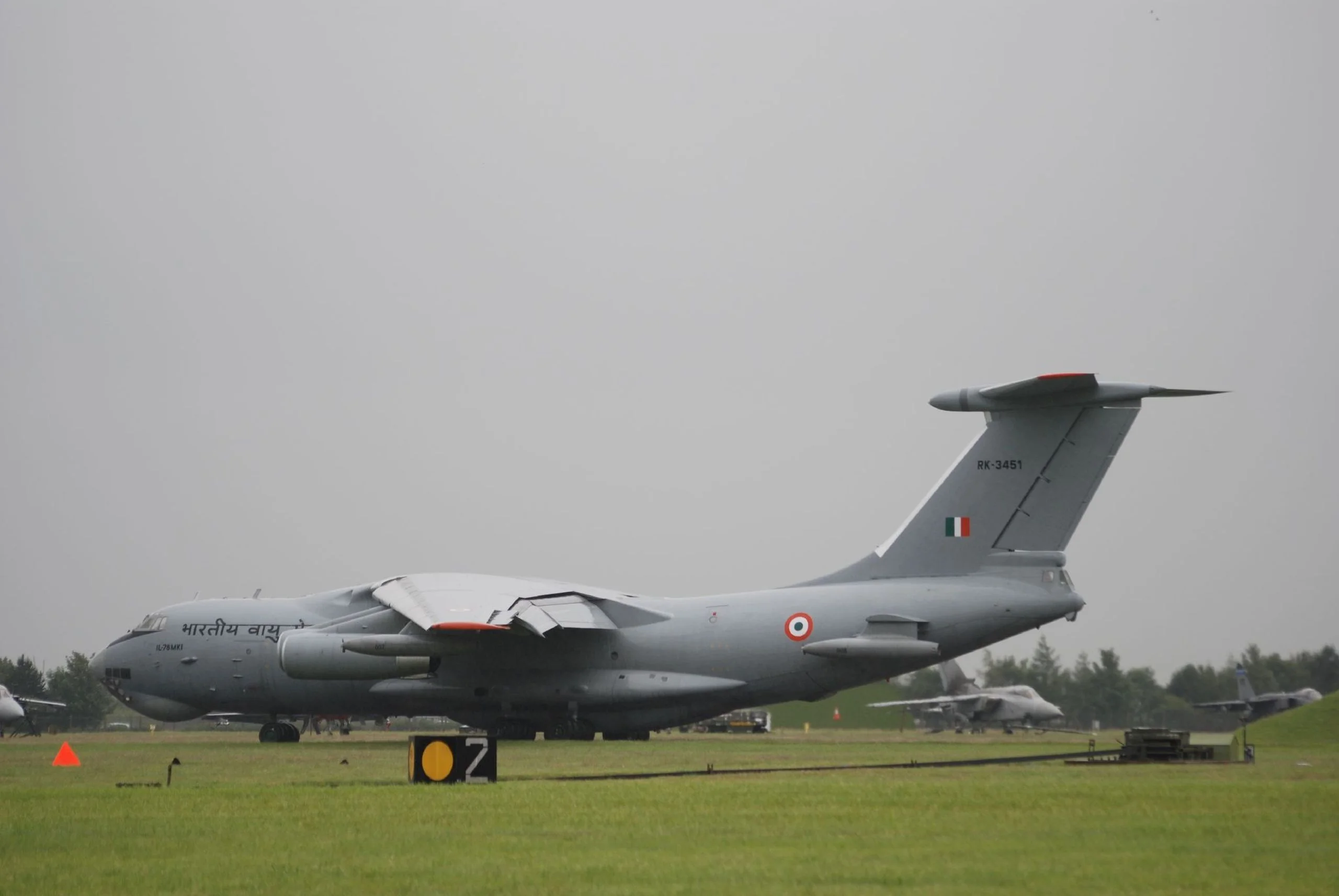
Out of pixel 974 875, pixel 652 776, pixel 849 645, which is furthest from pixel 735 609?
pixel 974 875

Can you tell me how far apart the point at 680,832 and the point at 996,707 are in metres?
36.0

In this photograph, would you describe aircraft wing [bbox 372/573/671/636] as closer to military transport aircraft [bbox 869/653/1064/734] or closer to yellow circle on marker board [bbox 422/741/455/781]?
yellow circle on marker board [bbox 422/741/455/781]

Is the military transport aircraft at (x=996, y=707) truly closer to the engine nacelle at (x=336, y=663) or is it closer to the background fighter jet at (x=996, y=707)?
the background fighter jet at (x=996, y=707)

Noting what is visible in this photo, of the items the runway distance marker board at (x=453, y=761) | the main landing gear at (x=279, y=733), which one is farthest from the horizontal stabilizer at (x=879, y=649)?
the main landing gear at (x=279, y=733)

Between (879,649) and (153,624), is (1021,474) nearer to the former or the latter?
(879,649)

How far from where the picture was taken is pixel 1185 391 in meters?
19.8

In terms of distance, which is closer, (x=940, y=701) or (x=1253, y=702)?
(x=1253, y=702)

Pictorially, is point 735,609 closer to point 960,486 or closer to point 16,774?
point 960,486

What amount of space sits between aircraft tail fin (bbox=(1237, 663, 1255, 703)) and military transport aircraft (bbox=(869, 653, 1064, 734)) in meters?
5.38

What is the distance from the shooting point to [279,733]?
27359 mm

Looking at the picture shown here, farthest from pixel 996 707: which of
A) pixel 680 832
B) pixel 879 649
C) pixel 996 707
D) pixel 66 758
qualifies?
pixel 680 832

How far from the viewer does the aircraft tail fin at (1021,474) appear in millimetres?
21281

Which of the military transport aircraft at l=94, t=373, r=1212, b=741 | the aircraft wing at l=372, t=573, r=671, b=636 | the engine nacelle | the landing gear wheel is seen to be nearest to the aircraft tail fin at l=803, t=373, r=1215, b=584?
the military transport aircraft at l=94, t=373, r=1212, b=741

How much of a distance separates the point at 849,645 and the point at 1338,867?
563 inches
